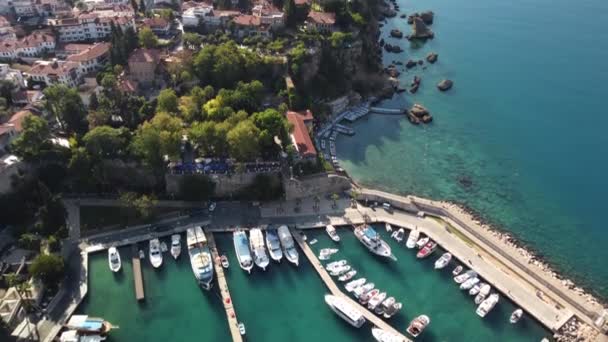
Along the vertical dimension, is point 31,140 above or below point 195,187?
above

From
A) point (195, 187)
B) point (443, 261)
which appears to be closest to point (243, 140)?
point (195, 187)

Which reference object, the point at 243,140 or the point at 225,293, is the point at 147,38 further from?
the point at 225,293

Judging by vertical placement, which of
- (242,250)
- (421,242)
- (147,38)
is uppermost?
(147,38)

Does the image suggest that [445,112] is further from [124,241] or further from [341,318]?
[124,241]

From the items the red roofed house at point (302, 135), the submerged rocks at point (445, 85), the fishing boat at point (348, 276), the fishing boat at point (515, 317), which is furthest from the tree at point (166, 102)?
the submerged rocks at point (445, 85)

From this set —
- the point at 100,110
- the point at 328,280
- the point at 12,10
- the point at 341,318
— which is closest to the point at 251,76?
the point at 100,110

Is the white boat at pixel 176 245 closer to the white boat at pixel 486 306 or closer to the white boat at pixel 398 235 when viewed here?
the white boat at pixel 398 235
